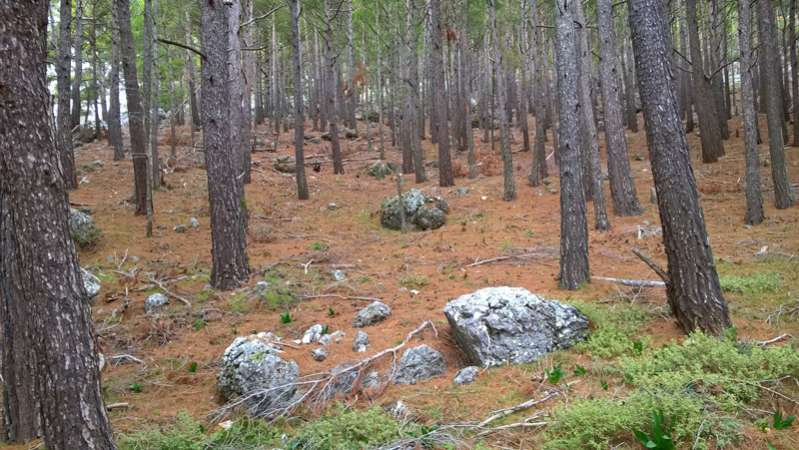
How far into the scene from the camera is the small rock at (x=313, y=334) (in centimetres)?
617

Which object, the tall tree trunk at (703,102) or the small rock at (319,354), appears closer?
the small rock at (319,354)

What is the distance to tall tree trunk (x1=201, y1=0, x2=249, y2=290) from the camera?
8141 mm

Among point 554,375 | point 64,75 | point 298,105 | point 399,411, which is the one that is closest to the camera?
point 399,411

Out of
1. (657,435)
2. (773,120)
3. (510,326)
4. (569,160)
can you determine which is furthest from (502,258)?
(773,120)

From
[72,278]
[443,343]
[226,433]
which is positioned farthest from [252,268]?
[72,278]

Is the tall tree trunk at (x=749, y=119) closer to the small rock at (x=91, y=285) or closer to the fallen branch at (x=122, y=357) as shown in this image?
the fallen branch at (x=122, y=357)

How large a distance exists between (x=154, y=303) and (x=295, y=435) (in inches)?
190

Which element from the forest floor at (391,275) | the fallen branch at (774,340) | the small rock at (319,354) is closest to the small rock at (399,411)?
the forest floor at (391,275)

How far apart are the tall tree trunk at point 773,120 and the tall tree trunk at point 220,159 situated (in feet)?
36.0

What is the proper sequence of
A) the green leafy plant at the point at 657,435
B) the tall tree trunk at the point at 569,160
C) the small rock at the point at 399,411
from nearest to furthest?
the green leafy plant at the point at 657,435, the small rock at the point at 399,411, the tall tree trunk at the point at 569,160

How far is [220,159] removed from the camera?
8273 mm

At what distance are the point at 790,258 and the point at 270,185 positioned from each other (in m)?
14.4

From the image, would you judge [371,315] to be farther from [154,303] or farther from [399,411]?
[154,303]

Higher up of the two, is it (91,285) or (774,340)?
(91,285)
